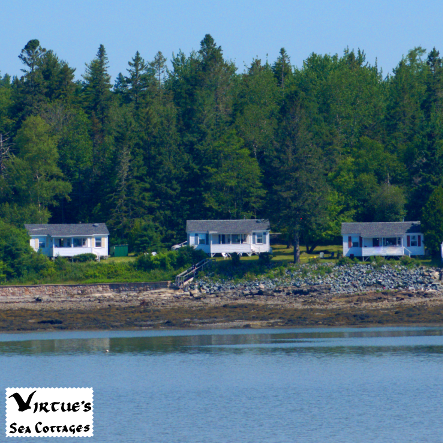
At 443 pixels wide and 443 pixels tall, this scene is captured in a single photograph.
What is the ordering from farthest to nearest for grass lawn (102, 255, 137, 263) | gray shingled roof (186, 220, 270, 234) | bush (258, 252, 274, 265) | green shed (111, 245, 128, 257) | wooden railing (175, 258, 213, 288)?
green shed (111, 245, 128, 257), gray shingled roof (186, 220, 270, 234), grass lawn (102, 255, 137, 263), bush (258, 252, 274, 265), wooden railing (175, 258, 213, 288)

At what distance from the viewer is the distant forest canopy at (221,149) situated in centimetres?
7356

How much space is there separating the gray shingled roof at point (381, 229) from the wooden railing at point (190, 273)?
1289cm

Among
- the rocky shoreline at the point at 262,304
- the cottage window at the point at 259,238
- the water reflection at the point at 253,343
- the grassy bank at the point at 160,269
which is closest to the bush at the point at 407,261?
the grassy bank at the point at 160,269

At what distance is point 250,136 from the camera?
8819 cm

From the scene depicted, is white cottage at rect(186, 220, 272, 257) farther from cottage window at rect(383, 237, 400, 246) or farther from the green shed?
cottage window at rect(383, 237, 400, 246)

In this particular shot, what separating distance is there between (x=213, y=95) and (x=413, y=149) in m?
29.6

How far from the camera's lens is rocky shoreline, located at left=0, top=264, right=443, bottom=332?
51.8m

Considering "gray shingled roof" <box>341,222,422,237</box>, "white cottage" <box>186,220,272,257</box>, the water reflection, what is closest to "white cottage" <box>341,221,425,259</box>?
"gray shingled roof" <box>341,222,422,237</box>

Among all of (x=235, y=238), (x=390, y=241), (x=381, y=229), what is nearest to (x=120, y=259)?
(x=235, y=238)

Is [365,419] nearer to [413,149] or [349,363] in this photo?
[349,363]

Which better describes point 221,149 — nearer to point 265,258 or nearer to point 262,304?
point 265,258

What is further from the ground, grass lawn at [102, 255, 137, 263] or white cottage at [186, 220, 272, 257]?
white cottage at [186, 220, 272, 257]

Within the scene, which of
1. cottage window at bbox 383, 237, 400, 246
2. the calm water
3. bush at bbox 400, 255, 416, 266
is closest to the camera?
the calm water

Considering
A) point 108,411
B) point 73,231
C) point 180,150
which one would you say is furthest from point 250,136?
point 108,411
